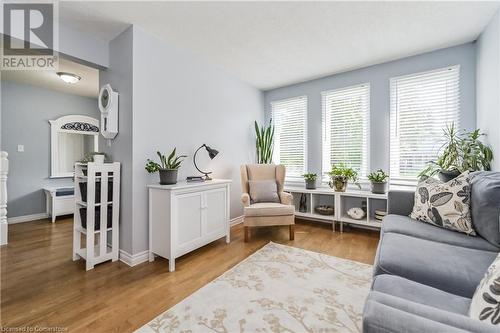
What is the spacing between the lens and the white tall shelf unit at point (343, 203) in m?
3.12

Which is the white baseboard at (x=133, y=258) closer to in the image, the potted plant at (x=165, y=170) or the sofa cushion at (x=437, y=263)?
the potted plant at (x=165, y=170)

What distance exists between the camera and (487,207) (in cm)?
162

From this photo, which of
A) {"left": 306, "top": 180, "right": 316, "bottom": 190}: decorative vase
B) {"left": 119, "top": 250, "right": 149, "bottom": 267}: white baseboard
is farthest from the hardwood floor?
{"left": 306, "top": 180, "right": 316, "bottom": 190}: decorative vase

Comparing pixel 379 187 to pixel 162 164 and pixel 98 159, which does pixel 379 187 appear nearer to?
pixel 162 164

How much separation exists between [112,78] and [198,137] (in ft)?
3.91

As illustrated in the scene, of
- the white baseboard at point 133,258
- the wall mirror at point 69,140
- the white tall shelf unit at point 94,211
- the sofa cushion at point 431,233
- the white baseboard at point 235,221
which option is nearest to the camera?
the sofa cushion at point 431,233

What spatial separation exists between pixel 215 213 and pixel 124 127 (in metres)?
1.41

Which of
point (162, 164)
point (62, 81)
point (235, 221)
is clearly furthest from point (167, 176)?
point (62, 81)

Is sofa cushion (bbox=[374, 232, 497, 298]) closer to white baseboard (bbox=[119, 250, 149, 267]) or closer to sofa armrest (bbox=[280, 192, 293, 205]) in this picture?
sofa armrest (bbox=[280, 192, 293, 205])

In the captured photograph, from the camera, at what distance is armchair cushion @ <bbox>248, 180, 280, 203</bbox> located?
327 cm

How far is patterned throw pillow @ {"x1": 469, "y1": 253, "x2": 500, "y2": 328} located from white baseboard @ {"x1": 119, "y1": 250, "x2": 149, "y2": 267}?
254 centimetres

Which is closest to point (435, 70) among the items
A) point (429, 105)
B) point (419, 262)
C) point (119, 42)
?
point (429, 105)

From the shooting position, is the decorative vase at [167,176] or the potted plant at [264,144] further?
the potted plant at [264,144]

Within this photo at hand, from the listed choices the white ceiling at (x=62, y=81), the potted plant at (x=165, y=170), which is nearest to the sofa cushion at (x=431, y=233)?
the potted plant at (x=165, y=170)
